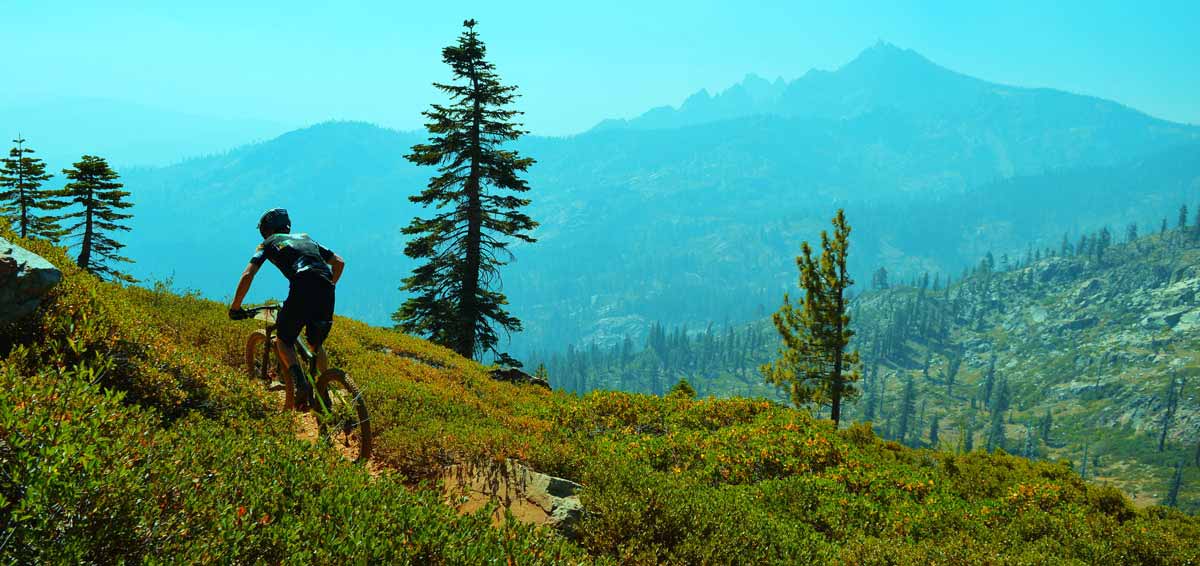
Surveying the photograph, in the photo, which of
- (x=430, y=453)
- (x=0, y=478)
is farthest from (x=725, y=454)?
(x=0, y=478)

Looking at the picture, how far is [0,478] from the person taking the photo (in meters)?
3.44

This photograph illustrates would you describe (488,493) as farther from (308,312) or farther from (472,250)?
(472,250)

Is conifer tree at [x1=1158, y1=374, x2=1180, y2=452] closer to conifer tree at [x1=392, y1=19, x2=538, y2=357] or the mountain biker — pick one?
conifer tree at [x1=392, y1=19, x2=538, y2=357]

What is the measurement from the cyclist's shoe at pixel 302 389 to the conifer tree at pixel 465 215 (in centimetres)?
1709

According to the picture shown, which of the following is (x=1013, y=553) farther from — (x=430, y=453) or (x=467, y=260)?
(x=467, y=260)

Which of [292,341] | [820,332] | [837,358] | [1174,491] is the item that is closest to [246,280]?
[292,341]

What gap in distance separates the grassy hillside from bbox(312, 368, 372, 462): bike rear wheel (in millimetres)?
444

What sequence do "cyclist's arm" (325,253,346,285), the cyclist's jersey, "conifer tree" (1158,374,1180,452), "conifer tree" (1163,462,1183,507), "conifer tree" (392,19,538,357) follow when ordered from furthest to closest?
"conifer tree" (1158,374,1180,452) < "conifer tree" (1163,462,1183,507) < "conifer tree" (392,19,538,357) < "cyclist's arm" (325,253,346,285) < the cyclist's jersey

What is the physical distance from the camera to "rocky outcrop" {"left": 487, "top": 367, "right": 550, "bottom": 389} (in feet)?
56.2

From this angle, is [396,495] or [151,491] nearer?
[151,491]

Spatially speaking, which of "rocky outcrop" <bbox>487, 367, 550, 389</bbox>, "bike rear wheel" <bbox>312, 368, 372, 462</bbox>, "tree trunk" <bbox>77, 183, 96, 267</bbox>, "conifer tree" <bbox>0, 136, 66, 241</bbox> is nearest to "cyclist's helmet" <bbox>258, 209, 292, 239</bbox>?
"bike rear wheel" <bbox>312, 368, 372, 462</bbox>

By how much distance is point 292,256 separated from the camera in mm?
7555

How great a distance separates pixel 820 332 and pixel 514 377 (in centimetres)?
1682

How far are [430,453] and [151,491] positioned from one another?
13.3 feet
